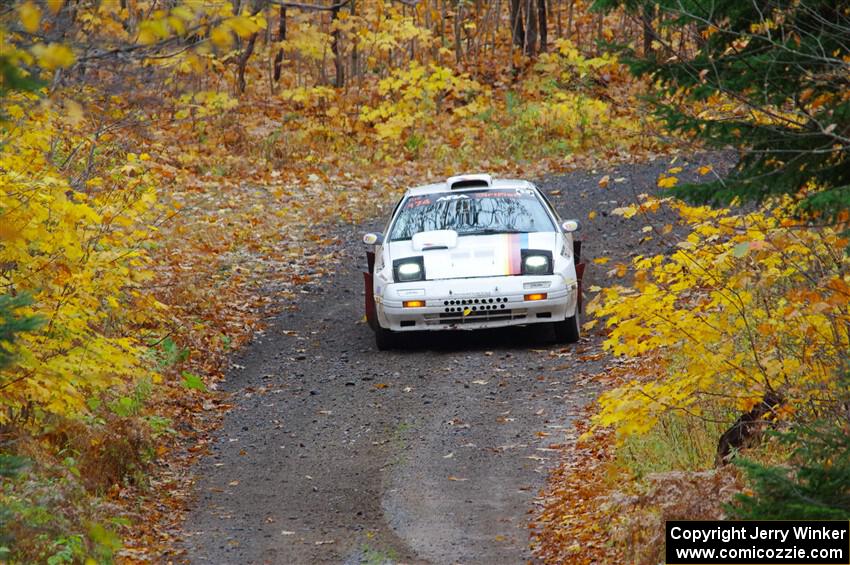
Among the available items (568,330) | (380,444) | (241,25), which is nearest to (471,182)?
(568,330)

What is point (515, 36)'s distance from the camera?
30562 mm

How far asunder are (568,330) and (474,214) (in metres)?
1.67

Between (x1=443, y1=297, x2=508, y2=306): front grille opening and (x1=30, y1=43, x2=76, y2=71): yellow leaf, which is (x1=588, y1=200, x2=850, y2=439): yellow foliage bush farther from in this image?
(x1=30, y1=43, x2=76, y2=71): yellow leaf

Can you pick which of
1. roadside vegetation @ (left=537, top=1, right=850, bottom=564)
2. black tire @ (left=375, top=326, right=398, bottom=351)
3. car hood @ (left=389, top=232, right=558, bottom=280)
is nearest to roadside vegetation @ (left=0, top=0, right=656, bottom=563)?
roadside vegetation @ (left=537, top=1, right=850, bottom=564)

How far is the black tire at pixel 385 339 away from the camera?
38.3ft

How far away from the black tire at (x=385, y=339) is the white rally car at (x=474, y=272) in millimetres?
11

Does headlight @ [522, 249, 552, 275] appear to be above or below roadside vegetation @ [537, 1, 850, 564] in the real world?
below

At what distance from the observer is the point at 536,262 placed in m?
11.2

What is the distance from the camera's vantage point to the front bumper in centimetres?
1102

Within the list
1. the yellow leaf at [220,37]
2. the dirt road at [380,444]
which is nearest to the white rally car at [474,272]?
the dirt road at [380,444]

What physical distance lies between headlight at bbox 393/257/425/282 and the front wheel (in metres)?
1.59

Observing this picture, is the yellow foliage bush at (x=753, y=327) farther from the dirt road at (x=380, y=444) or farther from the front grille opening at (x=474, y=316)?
the front grille opening at (x=474, y=316)

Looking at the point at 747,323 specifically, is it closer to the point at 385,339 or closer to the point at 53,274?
the point at 53,274

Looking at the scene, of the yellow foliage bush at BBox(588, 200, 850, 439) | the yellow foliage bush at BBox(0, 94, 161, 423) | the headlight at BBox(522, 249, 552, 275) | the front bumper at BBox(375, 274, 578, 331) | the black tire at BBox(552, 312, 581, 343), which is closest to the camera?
the yellow foliage bush at BBox(588, 200, 850, 439)
